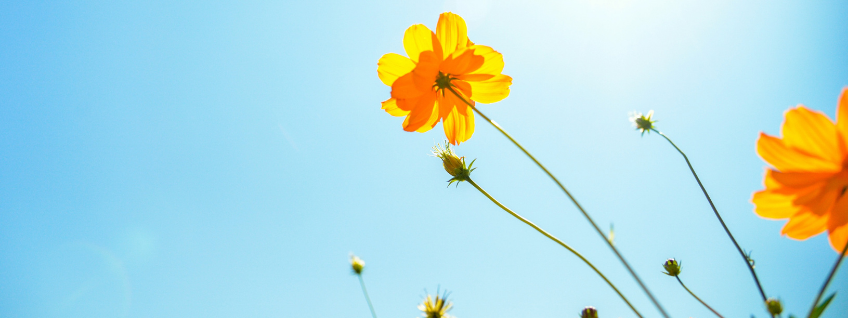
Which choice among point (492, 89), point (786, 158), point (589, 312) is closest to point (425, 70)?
point (492, 89)

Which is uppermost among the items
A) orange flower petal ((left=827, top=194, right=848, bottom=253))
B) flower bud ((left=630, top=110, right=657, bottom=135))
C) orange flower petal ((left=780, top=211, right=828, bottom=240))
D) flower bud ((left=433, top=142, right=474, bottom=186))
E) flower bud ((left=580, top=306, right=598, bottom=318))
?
flower bud ((left=630, top=110, right=657, bottom=135))

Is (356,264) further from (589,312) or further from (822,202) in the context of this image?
(822,202)

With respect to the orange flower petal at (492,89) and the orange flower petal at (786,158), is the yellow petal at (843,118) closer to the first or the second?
the orange flower petal at (786,158)

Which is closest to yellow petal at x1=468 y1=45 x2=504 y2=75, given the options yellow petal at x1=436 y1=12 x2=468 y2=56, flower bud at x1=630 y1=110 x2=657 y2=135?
yellow petal at x1=436 y1=12 x2=468 y2=56

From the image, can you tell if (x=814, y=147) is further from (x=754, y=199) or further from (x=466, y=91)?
(x=466, y=91)

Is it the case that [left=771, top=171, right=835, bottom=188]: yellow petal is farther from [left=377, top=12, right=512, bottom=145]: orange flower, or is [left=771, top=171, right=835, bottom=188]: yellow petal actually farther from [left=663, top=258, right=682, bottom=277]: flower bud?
[left=663, top=258, right=682, bottom=277]: flower bud

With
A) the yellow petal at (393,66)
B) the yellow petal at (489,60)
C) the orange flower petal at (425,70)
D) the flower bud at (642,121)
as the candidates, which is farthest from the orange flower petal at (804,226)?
the flower bud at (642,121)

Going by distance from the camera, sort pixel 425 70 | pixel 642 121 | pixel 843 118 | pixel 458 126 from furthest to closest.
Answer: pixel 642 121
pixel 458 126
pixel 425 70
pixel 843 118
